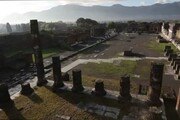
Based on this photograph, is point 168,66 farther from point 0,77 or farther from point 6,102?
point 0,77

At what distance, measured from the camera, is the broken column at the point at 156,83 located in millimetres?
11727

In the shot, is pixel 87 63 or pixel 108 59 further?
pixel 108 59

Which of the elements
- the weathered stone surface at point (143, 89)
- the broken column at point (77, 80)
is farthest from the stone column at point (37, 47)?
the weathered stone surface at point (143, 89)

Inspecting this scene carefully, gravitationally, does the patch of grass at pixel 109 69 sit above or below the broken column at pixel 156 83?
below

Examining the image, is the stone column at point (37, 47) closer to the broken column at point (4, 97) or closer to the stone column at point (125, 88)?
the broken column at point (4, 97)

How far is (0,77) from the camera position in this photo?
18.8 m

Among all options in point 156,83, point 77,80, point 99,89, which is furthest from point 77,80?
point 156,83

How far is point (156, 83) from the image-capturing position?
1190 centimetres

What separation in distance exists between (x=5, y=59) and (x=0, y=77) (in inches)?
139

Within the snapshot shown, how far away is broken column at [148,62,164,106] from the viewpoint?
38.5ft

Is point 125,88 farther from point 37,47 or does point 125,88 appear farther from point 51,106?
point 37,47

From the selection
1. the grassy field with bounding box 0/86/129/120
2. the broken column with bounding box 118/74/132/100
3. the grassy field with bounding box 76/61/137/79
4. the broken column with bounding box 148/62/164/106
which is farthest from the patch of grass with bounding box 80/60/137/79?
the broken column with bounding box 148/62/164/106

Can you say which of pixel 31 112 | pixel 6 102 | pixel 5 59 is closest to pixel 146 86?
pixel 31 112

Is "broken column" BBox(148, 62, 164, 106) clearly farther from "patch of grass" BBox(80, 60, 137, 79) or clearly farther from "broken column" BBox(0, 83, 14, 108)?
"broken column" BBox(0, 83, 14, 108)
